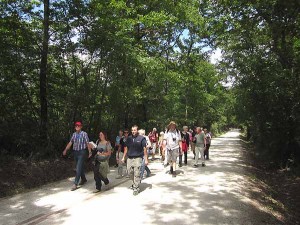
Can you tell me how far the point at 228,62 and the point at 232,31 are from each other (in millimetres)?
12668

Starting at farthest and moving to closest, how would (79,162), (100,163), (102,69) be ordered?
(102,69) → (79,162) → (100,163)

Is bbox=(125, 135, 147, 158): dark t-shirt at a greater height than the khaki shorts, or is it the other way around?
bbox=(125, 135, 147, 158): dark t-shirt

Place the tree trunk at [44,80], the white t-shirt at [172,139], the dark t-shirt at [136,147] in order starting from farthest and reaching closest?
the tree trunk at [44,80] → the white t-shirt at [172,139] → the dark t-shirt at [136,147]

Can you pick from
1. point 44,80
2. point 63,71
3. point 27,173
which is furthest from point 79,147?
point 63,71

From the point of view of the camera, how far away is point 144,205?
8273 mm

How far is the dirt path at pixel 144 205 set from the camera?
23.5ft

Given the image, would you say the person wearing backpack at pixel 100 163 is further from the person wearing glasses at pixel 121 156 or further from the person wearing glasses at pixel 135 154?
the person wearing glasses at pixel 121 156

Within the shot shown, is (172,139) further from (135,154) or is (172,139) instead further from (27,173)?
(27,173)

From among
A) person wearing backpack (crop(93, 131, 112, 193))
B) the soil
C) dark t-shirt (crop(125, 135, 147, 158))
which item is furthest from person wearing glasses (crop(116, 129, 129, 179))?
dark t-shirt (crop(125, 135, 147, 158))

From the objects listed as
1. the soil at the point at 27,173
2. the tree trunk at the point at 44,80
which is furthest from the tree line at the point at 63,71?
the soil at the point at 27,173

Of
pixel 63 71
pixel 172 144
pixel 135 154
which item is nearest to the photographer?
pixel 135 154

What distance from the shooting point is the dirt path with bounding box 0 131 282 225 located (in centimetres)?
717

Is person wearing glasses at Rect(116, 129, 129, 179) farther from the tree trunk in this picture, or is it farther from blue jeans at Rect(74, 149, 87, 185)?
the tree trunk

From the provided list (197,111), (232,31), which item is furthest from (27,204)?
(197,111)
